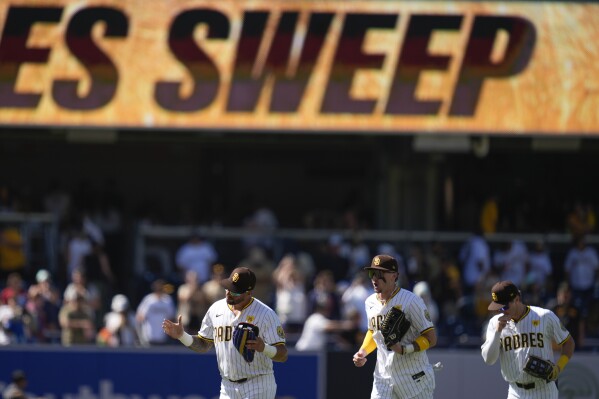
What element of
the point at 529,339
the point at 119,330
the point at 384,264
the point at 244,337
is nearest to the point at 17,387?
the point at 119,330

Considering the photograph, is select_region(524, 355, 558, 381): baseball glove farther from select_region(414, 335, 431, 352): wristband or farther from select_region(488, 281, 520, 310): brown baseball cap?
select_region(414, 335, 431, 352): wristband

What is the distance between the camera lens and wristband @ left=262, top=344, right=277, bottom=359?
10211mm

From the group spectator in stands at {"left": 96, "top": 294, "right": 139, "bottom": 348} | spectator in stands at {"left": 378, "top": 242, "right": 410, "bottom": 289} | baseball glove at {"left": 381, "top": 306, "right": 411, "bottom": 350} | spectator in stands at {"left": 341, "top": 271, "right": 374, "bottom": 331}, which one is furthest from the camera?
spectator in stands at {"left": 378, "top": 242, "right": 410, "bottom": 289}

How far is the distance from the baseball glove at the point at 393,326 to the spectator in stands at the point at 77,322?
7668mm

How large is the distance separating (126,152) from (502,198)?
22.8 ft

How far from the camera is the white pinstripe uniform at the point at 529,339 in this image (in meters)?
10.8

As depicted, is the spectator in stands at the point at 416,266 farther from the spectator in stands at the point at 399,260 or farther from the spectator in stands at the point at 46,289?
the spectator in stands at the point at 46,289

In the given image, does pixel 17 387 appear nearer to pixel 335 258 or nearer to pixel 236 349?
pixel 236 349

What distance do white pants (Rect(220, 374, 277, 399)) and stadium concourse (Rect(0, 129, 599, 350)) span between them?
641 centimetres

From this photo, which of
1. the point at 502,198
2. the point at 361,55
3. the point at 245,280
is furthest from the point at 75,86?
the point at 245,280

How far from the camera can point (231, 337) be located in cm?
1037

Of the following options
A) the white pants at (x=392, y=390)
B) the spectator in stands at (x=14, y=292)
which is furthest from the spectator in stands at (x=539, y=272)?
the white pants at (x=392, y=390)

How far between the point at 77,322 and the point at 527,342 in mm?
8109

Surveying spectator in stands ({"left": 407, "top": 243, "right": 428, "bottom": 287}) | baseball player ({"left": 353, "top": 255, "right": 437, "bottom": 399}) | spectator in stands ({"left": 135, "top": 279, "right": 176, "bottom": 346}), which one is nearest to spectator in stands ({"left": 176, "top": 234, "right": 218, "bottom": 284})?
spectator in stands ({"left": 135, "top": 279, "right": 176, "bottom": 346})
